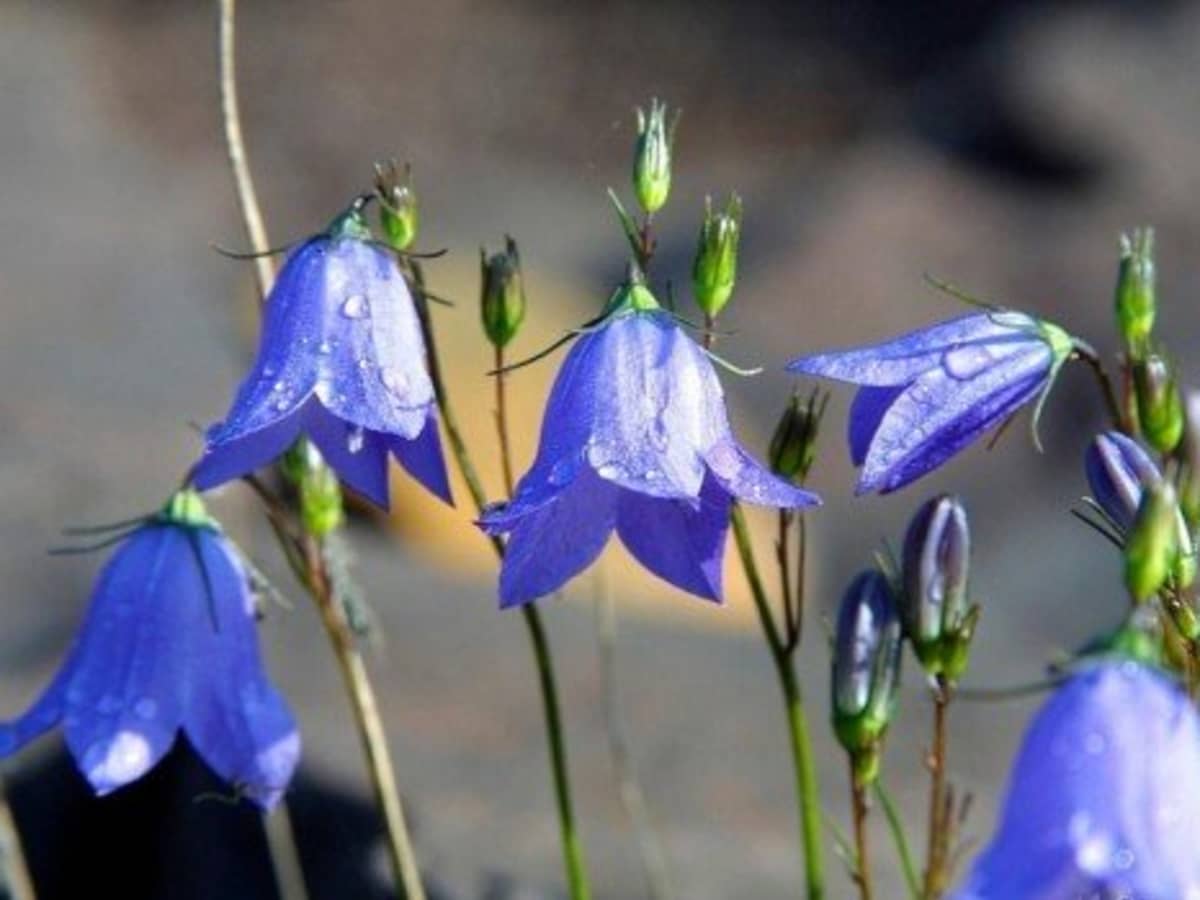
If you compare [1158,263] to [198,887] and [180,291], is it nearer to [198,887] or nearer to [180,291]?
[180,291]

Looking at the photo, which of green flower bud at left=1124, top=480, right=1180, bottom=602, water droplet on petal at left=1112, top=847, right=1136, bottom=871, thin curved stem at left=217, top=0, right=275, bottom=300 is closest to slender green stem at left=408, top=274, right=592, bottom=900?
thin curved stem at left=217, top=0, right=275, bottom=300

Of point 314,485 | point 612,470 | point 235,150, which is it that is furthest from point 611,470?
point 235,150

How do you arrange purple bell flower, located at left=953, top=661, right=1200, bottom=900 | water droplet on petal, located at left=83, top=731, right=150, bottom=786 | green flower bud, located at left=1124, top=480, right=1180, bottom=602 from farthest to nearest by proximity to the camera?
water droplet on petal, located at left=83, top=731, right=150, bottom=786
green flower bud, located at left=1124, top=480, right=1180, bottom=602
purple bell flower, located at left=953, top=661, right=1200, bottom=900

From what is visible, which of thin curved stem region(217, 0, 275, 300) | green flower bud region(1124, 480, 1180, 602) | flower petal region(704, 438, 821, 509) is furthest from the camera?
thin curved stem region(217, 0, 275, 300)

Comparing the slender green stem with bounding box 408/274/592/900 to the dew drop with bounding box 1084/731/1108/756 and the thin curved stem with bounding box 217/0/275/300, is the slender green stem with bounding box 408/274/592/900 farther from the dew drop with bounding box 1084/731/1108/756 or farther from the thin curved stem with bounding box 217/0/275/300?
the dew drop with bounding box 1084/731/1108/756

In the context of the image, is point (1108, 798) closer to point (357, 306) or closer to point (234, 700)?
point (357, 306)

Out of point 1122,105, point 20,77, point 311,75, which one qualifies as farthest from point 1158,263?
point 311,75
